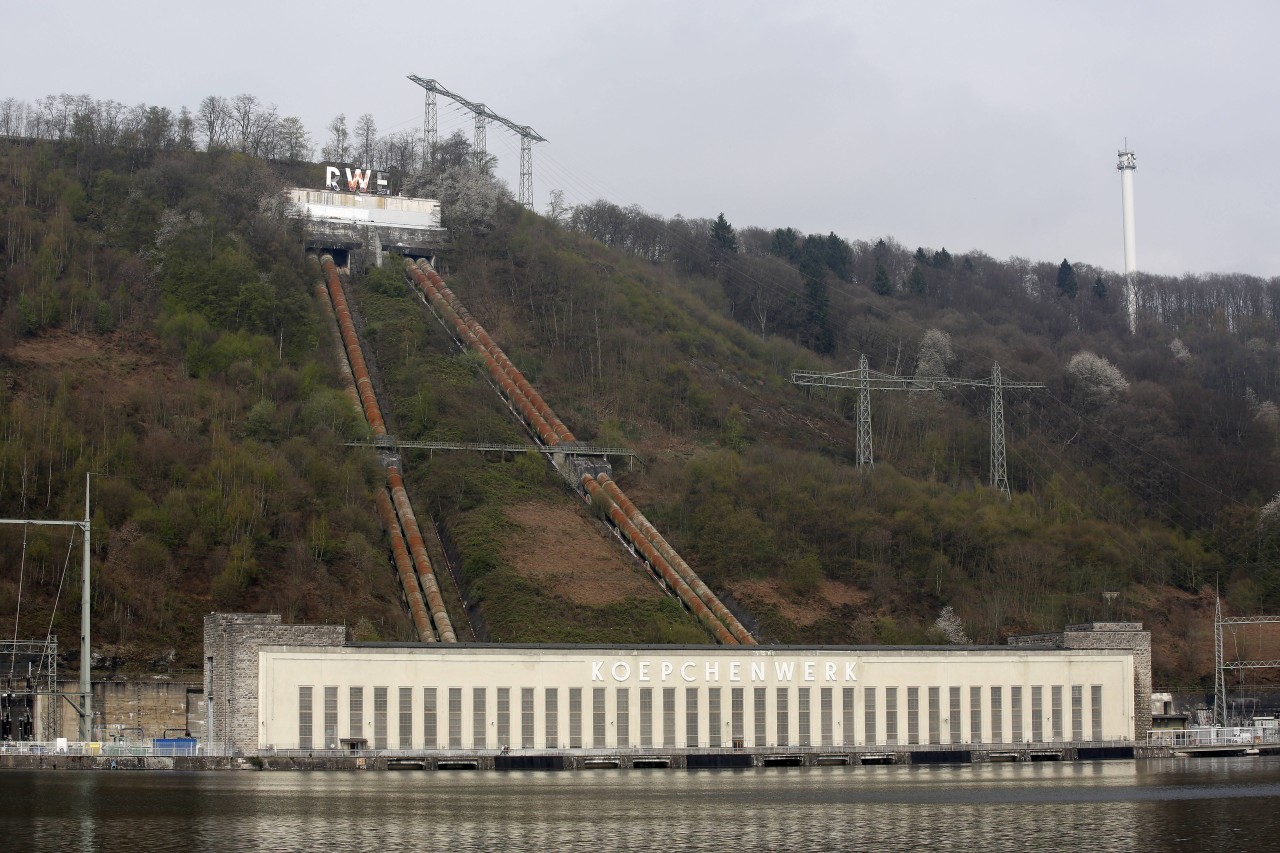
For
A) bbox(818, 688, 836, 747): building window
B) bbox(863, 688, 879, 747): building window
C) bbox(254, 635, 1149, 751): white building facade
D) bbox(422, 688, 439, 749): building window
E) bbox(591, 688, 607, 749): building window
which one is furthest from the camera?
bbox(863, 688, 879, 747): building window

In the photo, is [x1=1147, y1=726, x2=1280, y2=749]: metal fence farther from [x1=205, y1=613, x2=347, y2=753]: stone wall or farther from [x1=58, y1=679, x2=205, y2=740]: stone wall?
[x1=58, y1=679, x2=205, y2=740]: stone wall

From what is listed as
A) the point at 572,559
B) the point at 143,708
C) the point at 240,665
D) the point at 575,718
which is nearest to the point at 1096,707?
the point at 575,718

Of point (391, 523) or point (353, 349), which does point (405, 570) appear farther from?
point (353, 349)

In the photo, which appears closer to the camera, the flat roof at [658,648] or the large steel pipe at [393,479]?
the flat roof at [658,648]

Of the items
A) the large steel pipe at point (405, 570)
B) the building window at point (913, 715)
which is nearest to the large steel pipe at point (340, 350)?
the large steel pipe at point (405, 570)

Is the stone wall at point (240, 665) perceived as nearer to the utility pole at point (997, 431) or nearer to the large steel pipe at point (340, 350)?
the large steel pipe at point (340, 350)

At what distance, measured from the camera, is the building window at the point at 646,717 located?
7856 centimetres

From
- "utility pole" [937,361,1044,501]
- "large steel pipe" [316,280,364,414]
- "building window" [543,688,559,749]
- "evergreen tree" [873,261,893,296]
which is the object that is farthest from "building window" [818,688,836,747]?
"evergreen tree" [873,261,893,296]

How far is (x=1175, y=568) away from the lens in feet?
418

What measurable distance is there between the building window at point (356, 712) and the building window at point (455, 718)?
12.1 feet

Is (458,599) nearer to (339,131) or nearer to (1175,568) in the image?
(1175,568)

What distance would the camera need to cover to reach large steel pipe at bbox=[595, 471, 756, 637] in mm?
103562

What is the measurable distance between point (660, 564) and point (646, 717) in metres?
33.2

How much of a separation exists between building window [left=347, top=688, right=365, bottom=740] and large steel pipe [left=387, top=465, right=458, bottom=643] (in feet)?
54.1
